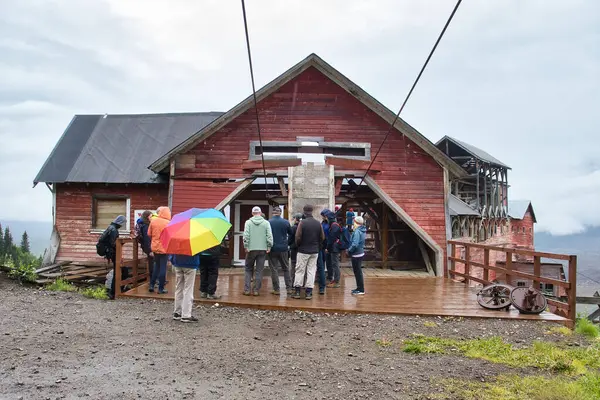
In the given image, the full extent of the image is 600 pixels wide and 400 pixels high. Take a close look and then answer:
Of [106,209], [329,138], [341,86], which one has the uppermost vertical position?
[341,86]

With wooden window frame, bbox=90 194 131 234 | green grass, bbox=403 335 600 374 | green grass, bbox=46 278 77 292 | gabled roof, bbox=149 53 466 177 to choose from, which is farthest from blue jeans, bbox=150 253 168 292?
wooden window frame, bbox=90 194 131 234

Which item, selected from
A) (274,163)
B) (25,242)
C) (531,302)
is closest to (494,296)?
(531,302)

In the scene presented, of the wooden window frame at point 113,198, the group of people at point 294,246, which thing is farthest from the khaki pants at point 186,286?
the wooden window frame at point 113,198

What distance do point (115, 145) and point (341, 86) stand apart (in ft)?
26.2

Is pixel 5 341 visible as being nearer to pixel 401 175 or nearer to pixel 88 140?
pixel 401 175

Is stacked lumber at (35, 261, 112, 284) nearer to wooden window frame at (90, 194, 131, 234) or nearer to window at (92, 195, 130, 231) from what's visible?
wooden window frame at (90, 194, 131, 234)

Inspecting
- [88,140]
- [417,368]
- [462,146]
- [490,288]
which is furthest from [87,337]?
[462,146]

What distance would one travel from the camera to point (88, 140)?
54.7 feet

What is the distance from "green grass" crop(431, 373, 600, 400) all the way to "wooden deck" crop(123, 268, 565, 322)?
3191 mm

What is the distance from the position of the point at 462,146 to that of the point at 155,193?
1004 inches

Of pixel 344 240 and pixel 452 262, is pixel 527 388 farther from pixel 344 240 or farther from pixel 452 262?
pixel 452 262

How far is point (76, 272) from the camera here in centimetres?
1314

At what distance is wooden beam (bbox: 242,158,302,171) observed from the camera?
1312cm

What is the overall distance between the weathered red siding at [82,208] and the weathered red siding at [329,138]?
7.60ft
